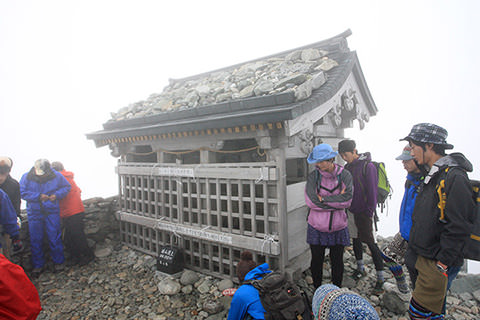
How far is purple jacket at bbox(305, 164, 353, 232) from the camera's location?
3441mm

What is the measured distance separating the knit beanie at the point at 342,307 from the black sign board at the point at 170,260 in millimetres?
3578

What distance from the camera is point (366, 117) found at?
6281 millimetres

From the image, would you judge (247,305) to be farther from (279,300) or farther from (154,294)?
(154,294)

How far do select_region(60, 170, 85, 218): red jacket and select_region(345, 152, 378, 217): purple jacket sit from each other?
593 cm

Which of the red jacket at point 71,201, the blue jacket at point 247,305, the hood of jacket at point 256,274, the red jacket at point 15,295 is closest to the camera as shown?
the red jacket at point 15,295

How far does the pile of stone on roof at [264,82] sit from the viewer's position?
470 cm

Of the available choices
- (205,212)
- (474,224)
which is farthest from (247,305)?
(205,212)

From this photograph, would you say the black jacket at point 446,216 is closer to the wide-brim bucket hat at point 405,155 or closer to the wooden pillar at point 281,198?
the wide-brim bucket hat at point 405,155

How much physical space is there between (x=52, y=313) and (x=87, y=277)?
3.60 ft

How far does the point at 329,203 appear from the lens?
3.44 meters

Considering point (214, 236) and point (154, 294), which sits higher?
point (214, 236)

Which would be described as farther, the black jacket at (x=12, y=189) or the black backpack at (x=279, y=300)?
the black jacket at (x=12, y=189)

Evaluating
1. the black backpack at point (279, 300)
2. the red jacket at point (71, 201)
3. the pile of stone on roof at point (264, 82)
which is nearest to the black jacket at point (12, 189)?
the red jacket at point (71, 201)

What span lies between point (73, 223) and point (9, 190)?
1.46 metres
